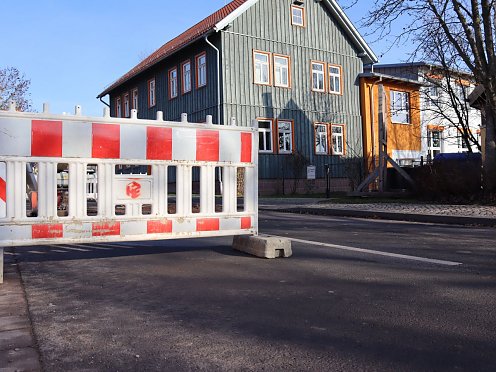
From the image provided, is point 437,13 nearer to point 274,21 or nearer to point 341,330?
point 274,21

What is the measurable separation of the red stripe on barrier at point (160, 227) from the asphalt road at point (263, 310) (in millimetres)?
448

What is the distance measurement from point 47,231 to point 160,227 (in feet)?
3.67

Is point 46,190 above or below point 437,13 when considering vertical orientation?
below

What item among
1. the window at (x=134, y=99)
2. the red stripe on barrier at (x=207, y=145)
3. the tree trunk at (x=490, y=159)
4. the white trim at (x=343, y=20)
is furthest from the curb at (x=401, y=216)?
the window at (x=134, y=99)

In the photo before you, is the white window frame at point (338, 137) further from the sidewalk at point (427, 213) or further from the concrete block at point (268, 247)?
the concrete block at point (268, 247)

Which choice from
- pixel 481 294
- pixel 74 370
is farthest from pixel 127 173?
pixel 481 294

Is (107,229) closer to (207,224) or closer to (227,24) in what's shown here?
(207,224)

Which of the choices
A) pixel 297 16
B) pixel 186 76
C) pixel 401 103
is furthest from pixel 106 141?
pixel 401 103

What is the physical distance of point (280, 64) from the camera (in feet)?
90.4

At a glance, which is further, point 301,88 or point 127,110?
point 127,110

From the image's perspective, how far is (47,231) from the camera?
191 inches

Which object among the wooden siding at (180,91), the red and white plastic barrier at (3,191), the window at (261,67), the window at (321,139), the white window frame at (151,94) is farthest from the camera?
the white window frame at (151,94)

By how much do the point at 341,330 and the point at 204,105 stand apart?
23671 mm

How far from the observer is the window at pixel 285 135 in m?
27.3
